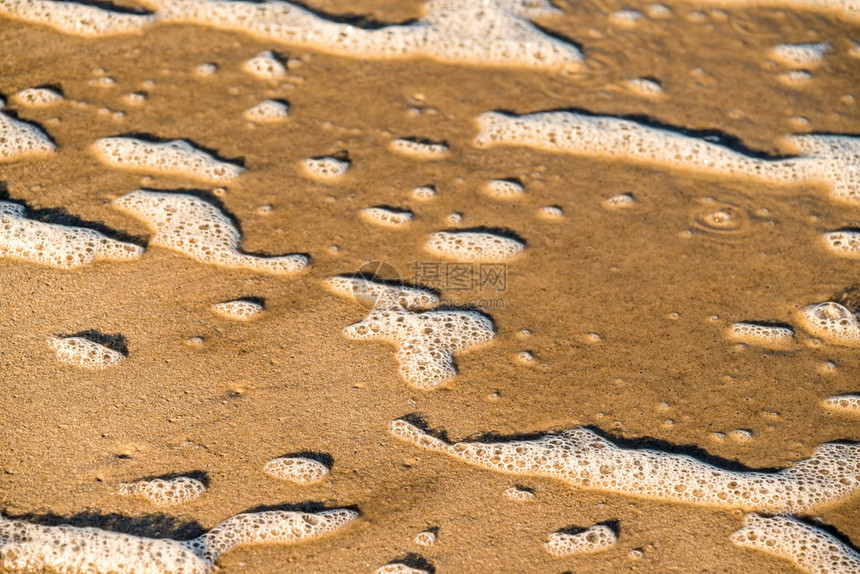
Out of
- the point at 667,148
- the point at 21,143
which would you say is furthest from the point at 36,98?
the point at 667,148

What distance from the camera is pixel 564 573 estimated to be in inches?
87.7

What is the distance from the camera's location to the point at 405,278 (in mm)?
3168

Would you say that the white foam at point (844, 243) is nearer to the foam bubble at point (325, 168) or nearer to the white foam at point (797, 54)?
the white foam at point (797, 54)

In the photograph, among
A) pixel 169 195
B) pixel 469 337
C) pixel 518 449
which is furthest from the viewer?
pixel 169 195

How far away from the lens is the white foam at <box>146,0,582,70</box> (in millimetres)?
4398

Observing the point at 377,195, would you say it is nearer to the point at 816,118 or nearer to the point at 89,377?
the point at 89,377

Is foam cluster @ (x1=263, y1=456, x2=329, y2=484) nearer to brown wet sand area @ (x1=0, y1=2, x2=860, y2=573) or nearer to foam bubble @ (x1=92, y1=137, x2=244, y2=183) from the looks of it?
brown wet sand area @ (x1=0, y1=2, x2=860, y2=573)

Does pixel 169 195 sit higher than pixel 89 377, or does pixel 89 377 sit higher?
pixel 169 195

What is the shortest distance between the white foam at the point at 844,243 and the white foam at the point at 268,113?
8.49 ft

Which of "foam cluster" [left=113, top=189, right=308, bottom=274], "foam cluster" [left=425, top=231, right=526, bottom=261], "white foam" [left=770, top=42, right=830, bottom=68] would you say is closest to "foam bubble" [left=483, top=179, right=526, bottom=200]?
"foam cluster" [left=425, top=231, right=526, bottom=261]

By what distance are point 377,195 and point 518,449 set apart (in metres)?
1.45

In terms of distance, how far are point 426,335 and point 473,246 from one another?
0.54 m

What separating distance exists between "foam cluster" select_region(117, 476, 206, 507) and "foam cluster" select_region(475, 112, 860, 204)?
2.19 metres

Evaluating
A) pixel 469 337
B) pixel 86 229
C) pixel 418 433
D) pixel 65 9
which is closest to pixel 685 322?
pixel 469 337
